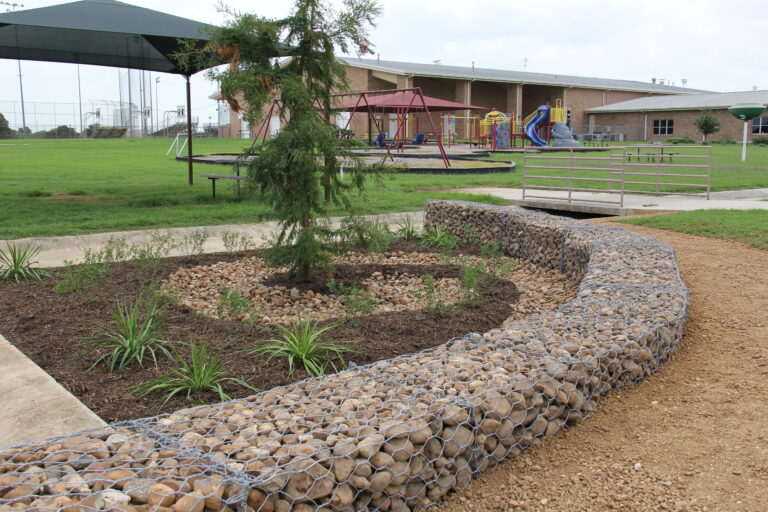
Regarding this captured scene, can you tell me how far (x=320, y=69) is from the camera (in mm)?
6875

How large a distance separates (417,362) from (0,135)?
182ft

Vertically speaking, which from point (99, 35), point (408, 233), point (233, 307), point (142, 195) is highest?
point (99, 35)

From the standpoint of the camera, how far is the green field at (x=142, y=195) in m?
10.4

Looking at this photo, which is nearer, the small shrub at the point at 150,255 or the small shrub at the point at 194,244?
the small shrub at the point at 150,255

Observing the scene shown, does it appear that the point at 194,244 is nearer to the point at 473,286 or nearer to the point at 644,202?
the point at 473,286

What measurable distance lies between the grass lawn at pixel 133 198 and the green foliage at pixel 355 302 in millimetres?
1066

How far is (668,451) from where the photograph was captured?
3.56 metres

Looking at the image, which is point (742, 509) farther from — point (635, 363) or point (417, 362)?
point (417, 362)

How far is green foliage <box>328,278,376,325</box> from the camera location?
19.6ft

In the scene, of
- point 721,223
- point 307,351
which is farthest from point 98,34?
point 721,223

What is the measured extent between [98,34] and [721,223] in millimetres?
12018

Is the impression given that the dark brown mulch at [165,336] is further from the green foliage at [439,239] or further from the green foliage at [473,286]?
the green foliage at [439,239]

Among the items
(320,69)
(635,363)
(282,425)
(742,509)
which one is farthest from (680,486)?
(320,69)

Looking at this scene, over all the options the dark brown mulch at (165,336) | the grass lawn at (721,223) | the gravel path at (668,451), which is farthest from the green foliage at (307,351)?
the grass lawn at (721,223)
